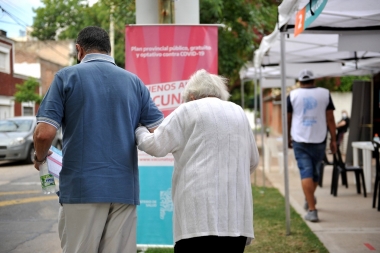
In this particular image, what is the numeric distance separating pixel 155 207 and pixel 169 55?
1612 millimetres

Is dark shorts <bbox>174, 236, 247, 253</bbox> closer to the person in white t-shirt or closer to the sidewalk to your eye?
the sidewalk

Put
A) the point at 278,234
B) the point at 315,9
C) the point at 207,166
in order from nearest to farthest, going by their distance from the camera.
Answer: the point at 207,166 < the point at 315,9 < the point at 278,234

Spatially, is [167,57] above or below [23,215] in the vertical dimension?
above

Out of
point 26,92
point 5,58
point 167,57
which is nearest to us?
point 5,58

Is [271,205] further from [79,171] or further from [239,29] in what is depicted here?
[239,29]

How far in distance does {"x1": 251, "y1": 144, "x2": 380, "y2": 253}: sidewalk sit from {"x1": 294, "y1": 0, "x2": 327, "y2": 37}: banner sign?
97.4 inches

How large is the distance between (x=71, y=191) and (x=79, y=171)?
5.2 inches

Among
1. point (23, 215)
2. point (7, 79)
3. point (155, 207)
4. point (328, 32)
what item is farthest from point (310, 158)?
point (7, 79)

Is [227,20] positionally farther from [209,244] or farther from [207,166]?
[209,244]

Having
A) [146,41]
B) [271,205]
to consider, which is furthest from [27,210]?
[271,205]

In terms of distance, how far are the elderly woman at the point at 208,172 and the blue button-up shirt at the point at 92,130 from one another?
0.66 feet

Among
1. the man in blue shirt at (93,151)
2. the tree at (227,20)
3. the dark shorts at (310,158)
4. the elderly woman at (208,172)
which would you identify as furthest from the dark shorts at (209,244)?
the tree at (227,20)

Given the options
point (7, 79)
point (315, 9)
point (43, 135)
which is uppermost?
point (315, 9)

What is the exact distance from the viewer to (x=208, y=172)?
129 inches
